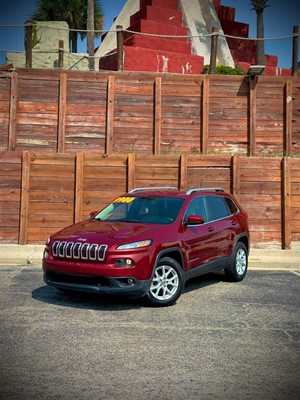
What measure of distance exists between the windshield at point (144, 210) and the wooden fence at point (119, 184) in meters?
4.96

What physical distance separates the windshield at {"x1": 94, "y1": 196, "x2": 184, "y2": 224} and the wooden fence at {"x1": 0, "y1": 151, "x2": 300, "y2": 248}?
496 centimetres

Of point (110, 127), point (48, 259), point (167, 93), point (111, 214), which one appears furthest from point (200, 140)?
point (48, 259)

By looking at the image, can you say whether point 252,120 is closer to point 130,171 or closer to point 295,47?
point 295,47

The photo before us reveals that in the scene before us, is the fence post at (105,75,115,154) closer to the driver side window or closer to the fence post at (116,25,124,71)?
the fence post at (116,25,124,71)

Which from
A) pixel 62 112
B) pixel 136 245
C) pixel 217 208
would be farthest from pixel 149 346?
pixel 62 112

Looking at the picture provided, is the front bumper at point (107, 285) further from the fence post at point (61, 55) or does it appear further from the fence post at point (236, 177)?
the fence post at point (61, 55)

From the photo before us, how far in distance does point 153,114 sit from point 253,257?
20.7 ft

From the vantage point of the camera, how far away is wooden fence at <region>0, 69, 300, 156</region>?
1531 cm

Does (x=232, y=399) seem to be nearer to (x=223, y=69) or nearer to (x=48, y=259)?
(x=48, y=259)

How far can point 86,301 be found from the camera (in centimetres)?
688

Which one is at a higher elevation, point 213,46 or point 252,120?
point 213,46

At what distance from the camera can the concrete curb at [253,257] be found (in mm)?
10781

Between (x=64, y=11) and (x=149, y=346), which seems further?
(x=64, y=11)

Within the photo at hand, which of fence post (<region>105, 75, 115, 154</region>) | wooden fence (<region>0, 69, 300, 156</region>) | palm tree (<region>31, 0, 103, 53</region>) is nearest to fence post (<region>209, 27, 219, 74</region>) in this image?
wooden fence (<region>0, 69, 300, 156</region>)
